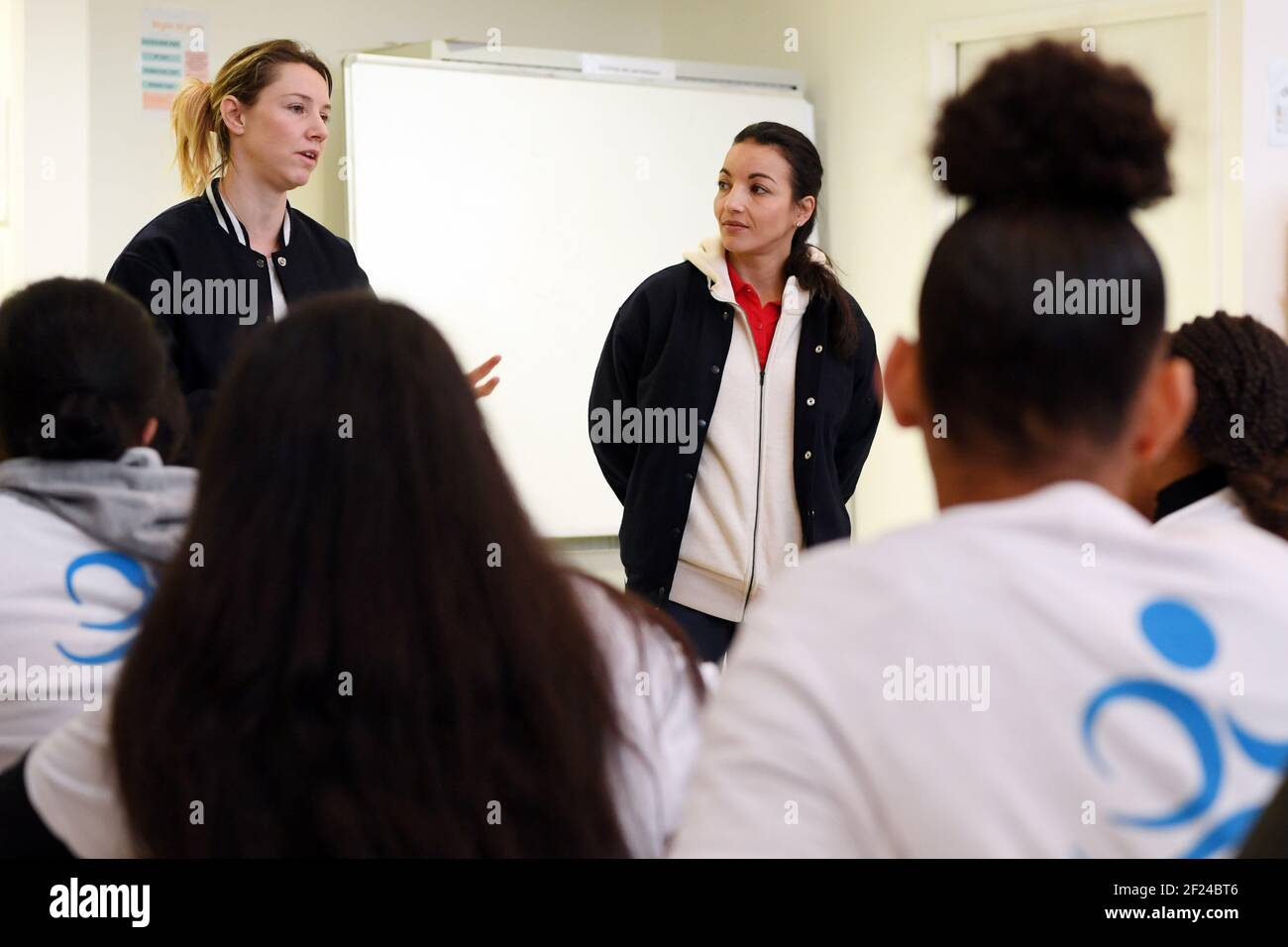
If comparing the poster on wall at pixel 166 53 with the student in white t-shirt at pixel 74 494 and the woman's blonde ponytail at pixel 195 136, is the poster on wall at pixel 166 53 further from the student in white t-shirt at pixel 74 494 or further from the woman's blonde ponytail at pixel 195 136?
the student in white t-shirt at pixel 74 494

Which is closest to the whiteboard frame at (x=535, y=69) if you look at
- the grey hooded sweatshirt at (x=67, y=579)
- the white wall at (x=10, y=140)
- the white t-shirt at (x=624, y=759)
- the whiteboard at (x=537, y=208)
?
the whiteboard at (x=537, y=208)

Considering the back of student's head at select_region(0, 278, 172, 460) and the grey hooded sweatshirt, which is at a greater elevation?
the back of student's head at select_region(0, 278, 172, 460)

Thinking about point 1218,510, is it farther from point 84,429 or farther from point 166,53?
point 166,53

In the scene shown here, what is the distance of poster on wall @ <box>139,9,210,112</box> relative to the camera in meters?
4.61

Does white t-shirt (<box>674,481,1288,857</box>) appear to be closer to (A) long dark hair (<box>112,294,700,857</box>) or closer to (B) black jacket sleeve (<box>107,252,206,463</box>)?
(A) long dark hair (<box>112,294,700,857</box>)

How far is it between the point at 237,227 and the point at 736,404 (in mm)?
1051

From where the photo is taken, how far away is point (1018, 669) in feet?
2.68

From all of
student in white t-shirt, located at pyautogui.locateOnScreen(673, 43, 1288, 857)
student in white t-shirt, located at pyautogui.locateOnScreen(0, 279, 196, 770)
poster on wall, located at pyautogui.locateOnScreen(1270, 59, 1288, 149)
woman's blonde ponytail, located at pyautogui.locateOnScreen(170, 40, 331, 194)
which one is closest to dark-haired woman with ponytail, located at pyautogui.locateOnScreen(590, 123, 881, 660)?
woman's blonde ponytail, located at pyautogui.locateOnScreen(170, 40, 331, 194)

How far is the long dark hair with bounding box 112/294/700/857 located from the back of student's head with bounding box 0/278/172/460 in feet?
2.09

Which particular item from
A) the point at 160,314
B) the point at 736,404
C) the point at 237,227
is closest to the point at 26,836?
the point at 160,314

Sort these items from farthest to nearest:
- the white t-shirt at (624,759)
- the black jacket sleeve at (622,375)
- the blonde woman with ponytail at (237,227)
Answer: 1. the black jacket sleeve at (622,375)
2. the blonde woman with ponytail at (237,227)
3. the white t-shirt at (624,759)

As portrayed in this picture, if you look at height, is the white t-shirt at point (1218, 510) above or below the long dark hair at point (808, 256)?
below

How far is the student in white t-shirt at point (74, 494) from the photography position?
1.52 metres

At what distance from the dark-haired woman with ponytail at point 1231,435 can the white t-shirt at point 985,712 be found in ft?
3.31
